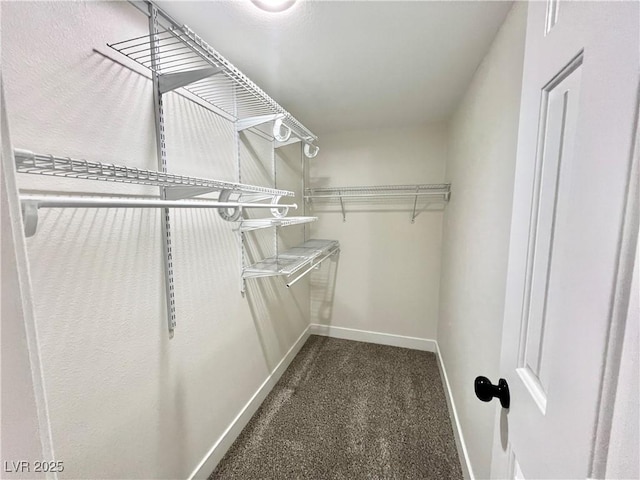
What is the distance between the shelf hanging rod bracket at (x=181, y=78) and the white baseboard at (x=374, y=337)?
251 cm

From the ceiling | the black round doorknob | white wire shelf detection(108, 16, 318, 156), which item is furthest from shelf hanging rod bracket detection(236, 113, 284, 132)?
the black round doorknob

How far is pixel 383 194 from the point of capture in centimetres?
246

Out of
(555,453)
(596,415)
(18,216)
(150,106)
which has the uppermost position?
(150,106)

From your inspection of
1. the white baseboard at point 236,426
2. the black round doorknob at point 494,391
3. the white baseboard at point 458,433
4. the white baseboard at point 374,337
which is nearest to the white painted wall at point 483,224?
the white baseboard at point 458,433

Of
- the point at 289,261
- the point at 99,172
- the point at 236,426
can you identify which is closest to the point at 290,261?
the point at 289,261

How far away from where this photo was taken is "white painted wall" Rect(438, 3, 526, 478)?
0.97 metres

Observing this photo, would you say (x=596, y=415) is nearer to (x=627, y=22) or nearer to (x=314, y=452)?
(x=627, y=22)

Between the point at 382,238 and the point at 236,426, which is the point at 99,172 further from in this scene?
the point at 382,238

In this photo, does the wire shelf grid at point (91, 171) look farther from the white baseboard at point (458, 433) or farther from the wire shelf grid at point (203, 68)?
the white baseboard at point (458, 433)

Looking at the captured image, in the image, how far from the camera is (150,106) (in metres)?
0.97

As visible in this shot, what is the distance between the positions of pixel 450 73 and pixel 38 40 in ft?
5.77

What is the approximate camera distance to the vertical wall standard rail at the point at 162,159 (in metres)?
0.95

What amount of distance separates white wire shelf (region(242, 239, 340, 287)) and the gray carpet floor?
0.89m

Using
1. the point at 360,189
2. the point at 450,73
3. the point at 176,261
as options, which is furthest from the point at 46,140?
the point at 360,189
